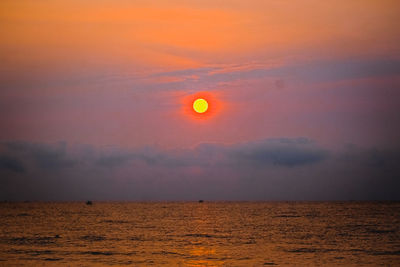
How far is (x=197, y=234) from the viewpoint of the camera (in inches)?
3095

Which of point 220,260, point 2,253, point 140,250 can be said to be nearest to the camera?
point 220,260

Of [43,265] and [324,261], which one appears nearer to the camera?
[43,265]

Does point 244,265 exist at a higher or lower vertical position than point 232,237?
lower

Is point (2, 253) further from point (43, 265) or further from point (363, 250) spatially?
point (363, 250)

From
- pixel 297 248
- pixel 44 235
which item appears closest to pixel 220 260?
pixel 297 248

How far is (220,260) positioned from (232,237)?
79.6ft

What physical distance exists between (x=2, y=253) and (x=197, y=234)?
31.6m

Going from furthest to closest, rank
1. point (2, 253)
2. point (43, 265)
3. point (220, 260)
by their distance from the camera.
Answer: point (2, 253) < point (220, 260) < point (43, 265)

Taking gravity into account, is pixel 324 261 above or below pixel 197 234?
below

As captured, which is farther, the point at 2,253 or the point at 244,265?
the point at 2,253

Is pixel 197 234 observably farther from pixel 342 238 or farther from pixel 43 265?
pixel 43 265

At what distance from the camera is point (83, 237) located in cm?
7356

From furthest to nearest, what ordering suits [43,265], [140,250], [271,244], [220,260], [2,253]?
[271,244] < [140,250] < [2,253] < [220,260] < [43,265]

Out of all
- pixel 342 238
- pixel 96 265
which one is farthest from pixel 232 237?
pixel 96 265
